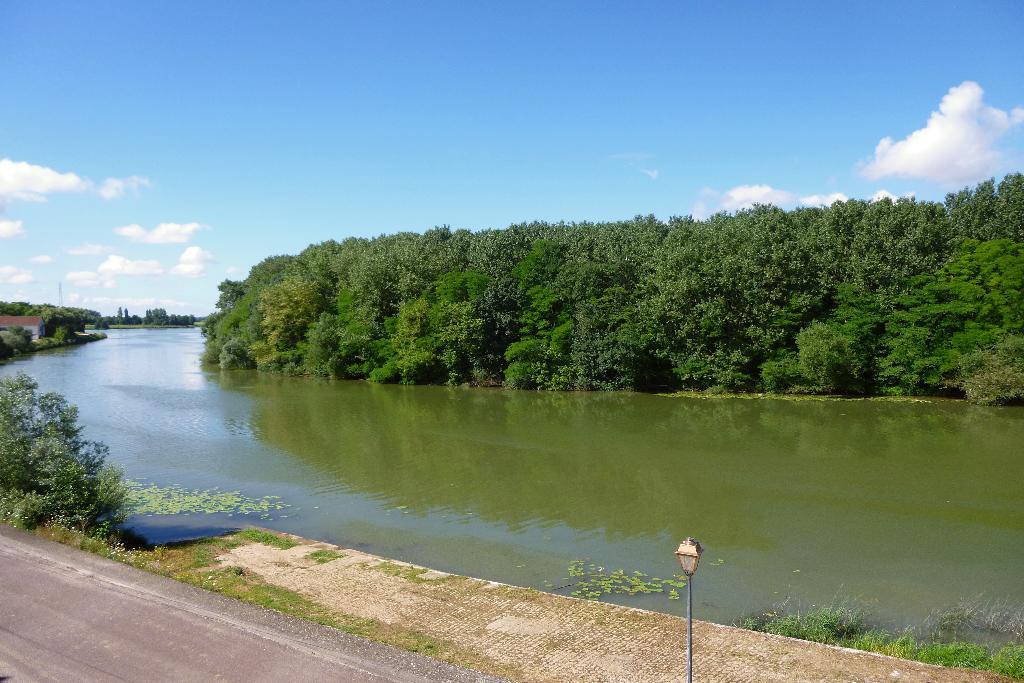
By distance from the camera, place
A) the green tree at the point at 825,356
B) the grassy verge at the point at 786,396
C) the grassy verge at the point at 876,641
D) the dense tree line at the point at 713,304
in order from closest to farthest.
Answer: the grassy verge at the point at 876,641 < the dense tree line at the point at 713,304 < the grassy verge at the point at 786,396 < the green tree at the point at 825,356

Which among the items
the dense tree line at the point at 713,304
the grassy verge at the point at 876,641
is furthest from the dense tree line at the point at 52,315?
the grassy verge at the point at 876,641

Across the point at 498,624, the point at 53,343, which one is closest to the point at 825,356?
the point at 498,624

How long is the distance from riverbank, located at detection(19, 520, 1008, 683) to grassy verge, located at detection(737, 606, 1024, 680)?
540 millimetres

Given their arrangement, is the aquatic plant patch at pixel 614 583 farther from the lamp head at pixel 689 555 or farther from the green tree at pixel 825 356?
the green tree at pixel 825 356

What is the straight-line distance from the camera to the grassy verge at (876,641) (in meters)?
9.01

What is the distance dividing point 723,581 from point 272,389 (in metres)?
39.3

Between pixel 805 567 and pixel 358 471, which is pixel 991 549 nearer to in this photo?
pixel 805 567

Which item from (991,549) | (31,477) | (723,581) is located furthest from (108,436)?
(991,549)

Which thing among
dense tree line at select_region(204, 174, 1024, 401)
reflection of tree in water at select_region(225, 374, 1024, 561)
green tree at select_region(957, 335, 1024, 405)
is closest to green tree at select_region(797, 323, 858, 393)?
dense tree line at select_region(204, 174, 1024, 401)

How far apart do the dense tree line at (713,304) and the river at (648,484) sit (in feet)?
9.46

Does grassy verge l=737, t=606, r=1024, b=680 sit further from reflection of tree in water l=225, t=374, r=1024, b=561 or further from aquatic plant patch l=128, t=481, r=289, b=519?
aquatic plant patch l=128, t=481, r=289, b=519

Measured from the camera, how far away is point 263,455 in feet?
82.5

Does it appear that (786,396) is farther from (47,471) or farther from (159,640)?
(159,640)

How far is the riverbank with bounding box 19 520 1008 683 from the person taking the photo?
8.81 m
